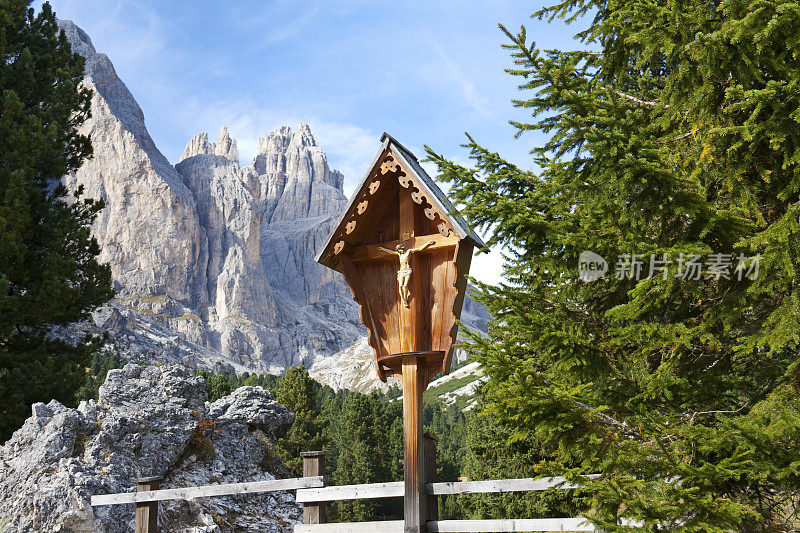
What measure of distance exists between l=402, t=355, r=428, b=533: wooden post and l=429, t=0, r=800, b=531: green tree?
1.23 meters

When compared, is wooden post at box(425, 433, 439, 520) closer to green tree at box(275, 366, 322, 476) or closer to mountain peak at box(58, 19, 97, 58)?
green tree at box(275, 366, 322, 476)

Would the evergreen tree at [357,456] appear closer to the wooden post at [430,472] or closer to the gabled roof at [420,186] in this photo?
the wooden post at [430,472]

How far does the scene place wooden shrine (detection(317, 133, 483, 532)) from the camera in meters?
5.23

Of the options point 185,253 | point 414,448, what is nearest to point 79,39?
point 185,253

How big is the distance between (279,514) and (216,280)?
140960 mm

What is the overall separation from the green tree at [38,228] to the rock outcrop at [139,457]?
215cm

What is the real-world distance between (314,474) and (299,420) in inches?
1158

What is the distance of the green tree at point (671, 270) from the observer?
3.22m

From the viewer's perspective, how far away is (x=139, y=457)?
34.5 feet

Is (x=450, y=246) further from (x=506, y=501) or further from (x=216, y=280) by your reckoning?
(x=216, y=280)

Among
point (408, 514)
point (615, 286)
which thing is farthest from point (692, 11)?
point (408, 514)

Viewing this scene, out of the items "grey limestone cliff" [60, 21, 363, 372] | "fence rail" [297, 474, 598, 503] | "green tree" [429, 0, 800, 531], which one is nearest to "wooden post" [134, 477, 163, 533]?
"fence rail" [297, 474, 598, 503]

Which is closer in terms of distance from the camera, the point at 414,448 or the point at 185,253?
the point at 414,448

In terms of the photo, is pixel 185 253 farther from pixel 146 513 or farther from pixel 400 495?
pixel 400 495
